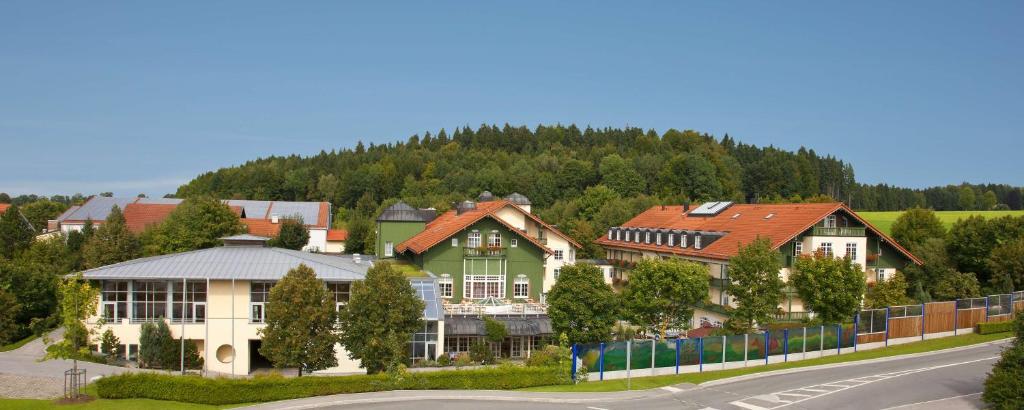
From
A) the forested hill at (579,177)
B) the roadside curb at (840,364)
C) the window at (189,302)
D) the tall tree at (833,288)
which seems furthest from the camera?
the forested hill at (579,177)

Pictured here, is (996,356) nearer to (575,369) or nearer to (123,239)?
(575,369)

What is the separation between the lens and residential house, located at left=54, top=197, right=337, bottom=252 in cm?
9019

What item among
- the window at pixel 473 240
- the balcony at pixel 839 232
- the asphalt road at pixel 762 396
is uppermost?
the balcony at pixel 839 232

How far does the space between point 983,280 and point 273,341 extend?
4951cm

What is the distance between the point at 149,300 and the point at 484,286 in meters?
21.1

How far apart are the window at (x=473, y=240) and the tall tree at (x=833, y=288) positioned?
21254mm

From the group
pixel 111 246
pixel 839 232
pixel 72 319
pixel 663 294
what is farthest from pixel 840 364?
pixel 111 246

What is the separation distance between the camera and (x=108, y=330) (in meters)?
36.9

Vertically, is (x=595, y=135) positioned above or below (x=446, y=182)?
above

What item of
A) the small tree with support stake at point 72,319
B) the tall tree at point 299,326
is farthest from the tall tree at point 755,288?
the small tree with support stake at point 72,319

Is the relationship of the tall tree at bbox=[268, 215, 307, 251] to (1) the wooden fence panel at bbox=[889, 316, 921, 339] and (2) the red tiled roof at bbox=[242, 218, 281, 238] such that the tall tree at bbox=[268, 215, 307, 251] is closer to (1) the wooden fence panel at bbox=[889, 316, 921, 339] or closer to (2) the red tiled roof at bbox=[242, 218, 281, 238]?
(2) the red tiled roof at bbox=[242, 218, 281, 238]

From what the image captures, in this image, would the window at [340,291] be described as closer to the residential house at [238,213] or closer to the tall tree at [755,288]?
the tall tree at [755,288]

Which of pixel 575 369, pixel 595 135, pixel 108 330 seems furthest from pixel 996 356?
pixel 595 135

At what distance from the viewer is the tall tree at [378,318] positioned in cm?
3030
